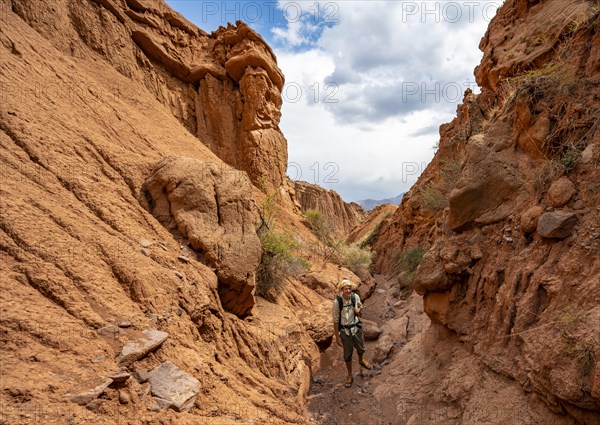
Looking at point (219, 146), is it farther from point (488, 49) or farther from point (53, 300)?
point (53, 300)

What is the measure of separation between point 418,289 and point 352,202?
2114 inches

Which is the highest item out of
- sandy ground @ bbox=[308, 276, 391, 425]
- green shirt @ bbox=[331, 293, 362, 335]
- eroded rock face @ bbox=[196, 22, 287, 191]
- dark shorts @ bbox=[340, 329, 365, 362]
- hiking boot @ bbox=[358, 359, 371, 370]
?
eroded rock face @ bbox=[196, 22, 287, 191]

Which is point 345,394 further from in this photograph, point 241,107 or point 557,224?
point 241,107

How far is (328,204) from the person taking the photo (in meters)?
51.0

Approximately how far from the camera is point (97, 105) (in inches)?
281

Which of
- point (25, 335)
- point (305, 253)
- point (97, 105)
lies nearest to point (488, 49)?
point (305, 253)

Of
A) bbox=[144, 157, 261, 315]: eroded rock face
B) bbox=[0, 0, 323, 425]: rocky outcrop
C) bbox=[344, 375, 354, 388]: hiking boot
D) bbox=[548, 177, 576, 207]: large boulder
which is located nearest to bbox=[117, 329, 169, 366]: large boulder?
bbox=[0, 0, 323, 425]: rocky outcrop

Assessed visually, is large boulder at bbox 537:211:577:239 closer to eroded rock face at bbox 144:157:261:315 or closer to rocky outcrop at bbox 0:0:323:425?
rocky outcrop at bbox 0:0:323:425

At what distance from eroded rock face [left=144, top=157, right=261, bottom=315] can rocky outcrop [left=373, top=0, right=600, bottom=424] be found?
9.95 ft

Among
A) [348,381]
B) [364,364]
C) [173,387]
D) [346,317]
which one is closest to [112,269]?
[173,387]

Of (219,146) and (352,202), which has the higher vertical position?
(352,202)

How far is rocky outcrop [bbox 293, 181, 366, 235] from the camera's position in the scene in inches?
1965

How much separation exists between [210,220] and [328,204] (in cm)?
4573

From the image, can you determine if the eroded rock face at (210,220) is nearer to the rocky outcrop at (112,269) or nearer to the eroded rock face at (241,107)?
the rocky outcrop at (112,269)
